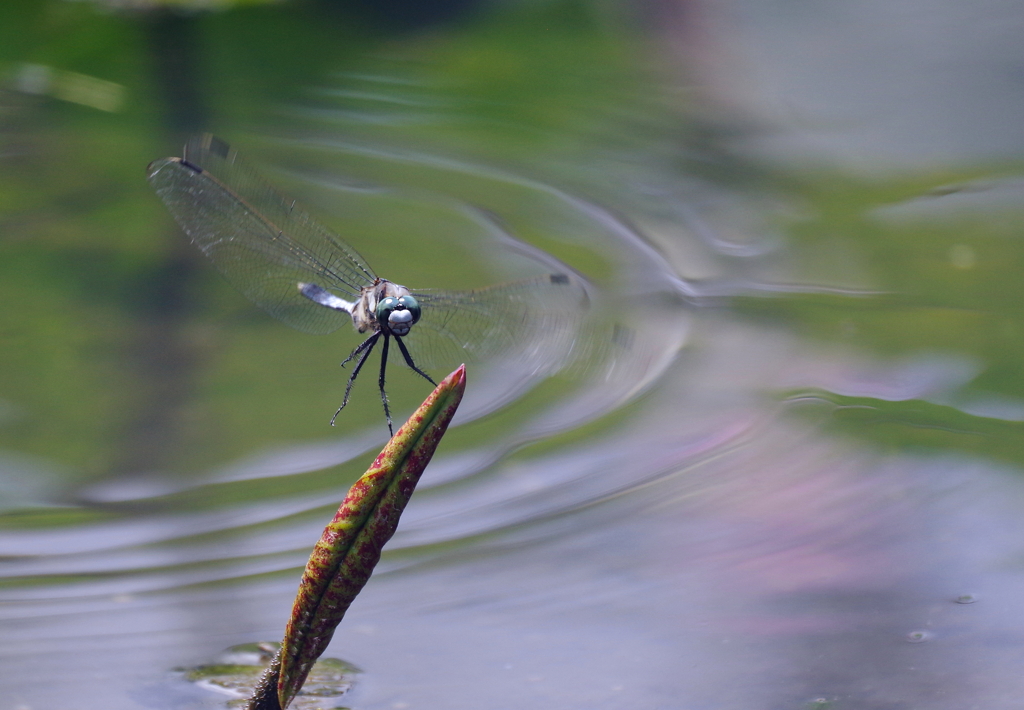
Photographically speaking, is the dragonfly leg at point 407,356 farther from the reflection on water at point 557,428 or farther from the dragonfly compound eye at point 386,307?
the reflection on water at point 557,428

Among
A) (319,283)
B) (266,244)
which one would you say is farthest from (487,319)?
(266,244)

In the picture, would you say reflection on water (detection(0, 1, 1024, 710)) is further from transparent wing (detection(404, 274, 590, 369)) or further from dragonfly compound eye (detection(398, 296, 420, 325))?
dragonfly compound eye (detection(398, 296, 420, 325))

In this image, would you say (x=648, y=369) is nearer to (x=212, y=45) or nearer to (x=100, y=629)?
(x=100, y=629)

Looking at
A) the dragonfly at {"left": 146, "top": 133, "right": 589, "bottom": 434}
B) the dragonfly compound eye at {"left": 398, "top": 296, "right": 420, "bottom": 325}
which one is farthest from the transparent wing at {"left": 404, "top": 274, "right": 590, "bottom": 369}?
the dragonfly compound eye at {"left": 398, "top": 296, "right": 420, "bottom": 325}

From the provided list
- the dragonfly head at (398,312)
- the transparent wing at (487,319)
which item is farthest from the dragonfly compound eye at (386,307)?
the transparent wing at (487,319)

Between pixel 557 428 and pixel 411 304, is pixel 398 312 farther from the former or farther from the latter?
pixel 557 428

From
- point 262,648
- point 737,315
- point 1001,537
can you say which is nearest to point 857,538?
point 1001,537
